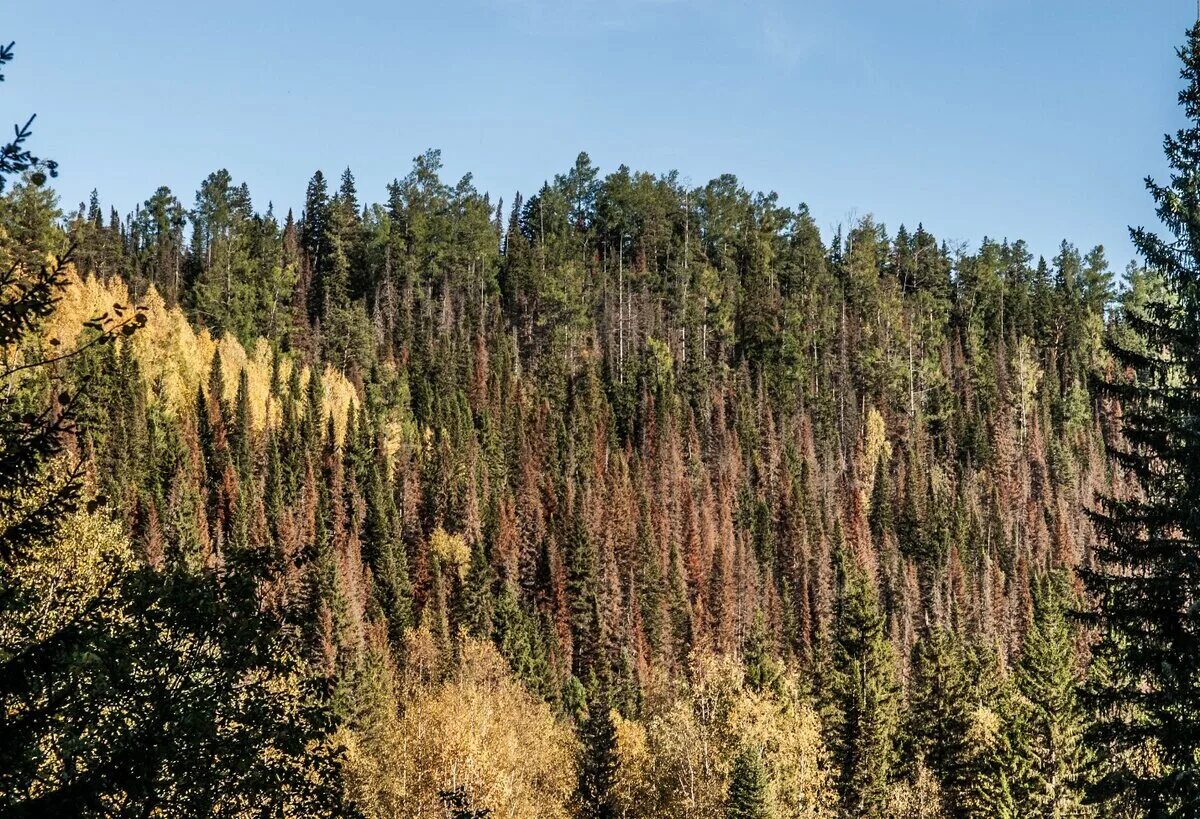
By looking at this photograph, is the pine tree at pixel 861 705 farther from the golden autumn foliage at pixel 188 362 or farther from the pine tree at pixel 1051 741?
the golden autumn foliage at pixel 188 362

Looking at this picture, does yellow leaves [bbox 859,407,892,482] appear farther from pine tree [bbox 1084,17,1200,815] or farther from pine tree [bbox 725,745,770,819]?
pine tree [bbox 1084,17,1200,815]

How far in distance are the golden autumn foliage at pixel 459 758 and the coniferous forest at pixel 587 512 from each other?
0.85 ft

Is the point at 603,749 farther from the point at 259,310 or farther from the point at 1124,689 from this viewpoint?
the point at 259,310

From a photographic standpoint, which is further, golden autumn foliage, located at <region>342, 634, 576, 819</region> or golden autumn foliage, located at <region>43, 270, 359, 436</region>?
golden autumn foliage, located at <region>43, 270, 359, 436</region>

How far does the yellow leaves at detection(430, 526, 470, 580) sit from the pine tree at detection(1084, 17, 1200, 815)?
6313 cm

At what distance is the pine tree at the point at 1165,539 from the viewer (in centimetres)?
1510

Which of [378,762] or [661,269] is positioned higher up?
[661,269]

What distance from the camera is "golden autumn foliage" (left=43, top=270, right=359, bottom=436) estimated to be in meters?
83.9

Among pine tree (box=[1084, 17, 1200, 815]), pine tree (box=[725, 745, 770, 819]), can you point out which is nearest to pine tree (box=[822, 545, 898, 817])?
pine tree (box=[725, 745, 770, 819])

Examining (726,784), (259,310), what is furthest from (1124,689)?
(259,310)

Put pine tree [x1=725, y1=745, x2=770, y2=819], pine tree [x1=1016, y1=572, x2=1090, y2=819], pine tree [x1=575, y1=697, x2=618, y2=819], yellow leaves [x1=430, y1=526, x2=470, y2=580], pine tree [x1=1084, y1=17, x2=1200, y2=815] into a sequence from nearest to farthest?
pine tree [x1=1084, y1=17, x2=1200, y2=815], pine tree [x1=725, y1=745, x2=770, y2=819], pine tree [x1=1016, y1=572, x2=1090, y2=819], pine tree [x1=575, y1=697, x2=618, y2=819], yellow leaves [x1=430, y1=526, x2=470, y2=580]

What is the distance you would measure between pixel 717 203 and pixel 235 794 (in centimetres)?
15029

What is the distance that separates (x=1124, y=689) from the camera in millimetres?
15852

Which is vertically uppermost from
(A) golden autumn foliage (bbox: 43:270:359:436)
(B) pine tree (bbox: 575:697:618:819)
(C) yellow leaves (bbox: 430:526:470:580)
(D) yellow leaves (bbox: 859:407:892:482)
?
(A) golden autumn foliage (bbox: 43:270:359:436)
